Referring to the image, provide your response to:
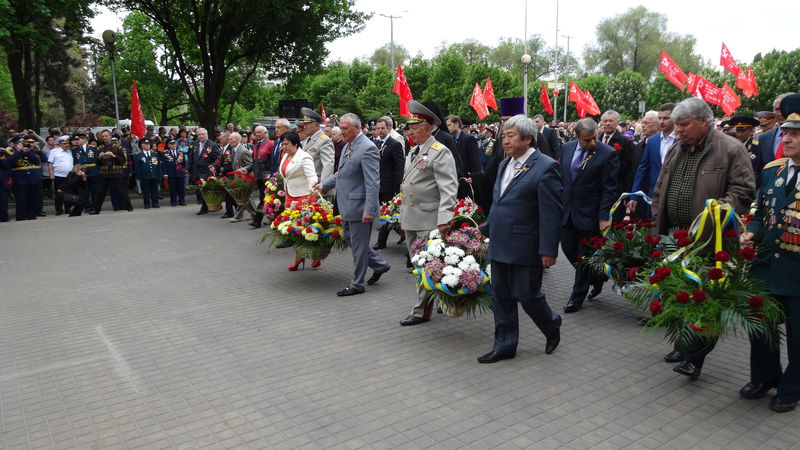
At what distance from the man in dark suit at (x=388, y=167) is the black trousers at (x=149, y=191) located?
8808mm

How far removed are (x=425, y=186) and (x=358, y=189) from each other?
3.35ft

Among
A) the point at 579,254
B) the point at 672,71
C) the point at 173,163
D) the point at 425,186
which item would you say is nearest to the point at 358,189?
the point at 425,186

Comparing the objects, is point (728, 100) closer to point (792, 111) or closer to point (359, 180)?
point (359, 180)

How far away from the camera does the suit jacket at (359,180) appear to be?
6988 millimetres

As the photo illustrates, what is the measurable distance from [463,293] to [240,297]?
3.13 meters

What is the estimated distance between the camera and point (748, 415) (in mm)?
4047

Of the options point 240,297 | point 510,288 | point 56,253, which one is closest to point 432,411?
point 510,288

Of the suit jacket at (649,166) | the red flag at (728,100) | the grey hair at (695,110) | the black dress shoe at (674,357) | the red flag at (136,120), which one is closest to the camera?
the grey hair at (695,110)

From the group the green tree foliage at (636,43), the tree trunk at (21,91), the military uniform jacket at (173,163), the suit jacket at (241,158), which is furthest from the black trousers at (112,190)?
the green tree foliage at (636,43)

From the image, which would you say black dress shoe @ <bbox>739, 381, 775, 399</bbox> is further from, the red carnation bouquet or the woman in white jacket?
the woman in white jacket

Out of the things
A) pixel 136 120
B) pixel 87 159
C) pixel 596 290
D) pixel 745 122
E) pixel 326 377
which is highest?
pixel 136 120

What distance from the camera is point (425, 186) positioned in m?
→ 6.44

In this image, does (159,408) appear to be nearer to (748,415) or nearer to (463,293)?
(463,293)

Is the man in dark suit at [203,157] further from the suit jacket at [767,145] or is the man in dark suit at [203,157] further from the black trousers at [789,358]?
the black trousers at [789,358]
